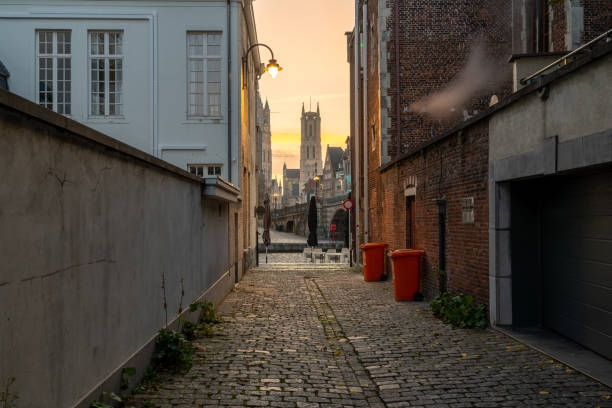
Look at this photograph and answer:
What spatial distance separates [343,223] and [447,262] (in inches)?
2044

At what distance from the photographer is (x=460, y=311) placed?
8.14m

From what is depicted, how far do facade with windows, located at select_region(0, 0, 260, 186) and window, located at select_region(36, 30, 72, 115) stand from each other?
27 millimetres

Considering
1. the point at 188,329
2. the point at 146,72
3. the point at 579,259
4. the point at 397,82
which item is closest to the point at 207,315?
the point at 188,329

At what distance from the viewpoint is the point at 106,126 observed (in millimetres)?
16000

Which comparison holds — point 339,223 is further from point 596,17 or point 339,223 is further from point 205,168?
point 596,17

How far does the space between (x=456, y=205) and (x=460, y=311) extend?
6.69 ft

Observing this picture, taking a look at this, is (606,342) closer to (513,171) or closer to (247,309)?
(513,171)

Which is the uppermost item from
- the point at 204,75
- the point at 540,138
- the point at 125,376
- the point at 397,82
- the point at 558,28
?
the point at 558,28

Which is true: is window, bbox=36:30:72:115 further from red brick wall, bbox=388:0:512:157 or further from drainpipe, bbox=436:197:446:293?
drainpipe, bbox=436:197:446:293

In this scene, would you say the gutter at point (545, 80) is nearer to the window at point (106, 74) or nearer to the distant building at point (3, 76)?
the window at point (106, 74)

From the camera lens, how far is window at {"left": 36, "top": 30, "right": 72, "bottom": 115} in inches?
621

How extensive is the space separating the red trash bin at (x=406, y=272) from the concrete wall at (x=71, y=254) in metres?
5.88

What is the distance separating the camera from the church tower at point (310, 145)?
159125 mm

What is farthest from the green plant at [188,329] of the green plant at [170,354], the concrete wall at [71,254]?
the green plant at [170,354]
